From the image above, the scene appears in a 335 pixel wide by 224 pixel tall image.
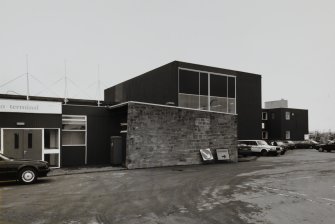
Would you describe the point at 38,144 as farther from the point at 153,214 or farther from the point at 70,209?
the point at 153,214

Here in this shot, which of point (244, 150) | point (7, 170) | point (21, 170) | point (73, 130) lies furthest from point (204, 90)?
point (7, 170)

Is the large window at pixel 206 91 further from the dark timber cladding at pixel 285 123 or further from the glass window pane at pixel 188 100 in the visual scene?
the dark timber cladding at pixel 285 123

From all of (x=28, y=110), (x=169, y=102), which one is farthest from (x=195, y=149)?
(x=28, y=110)

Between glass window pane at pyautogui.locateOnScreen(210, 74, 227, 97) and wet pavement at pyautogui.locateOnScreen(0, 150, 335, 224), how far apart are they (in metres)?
18.5

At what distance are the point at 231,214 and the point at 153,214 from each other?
6.80ft

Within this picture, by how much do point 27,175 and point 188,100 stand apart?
19.4m

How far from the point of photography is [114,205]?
9.27 meters

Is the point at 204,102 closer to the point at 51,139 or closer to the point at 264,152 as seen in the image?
the point at 264,152

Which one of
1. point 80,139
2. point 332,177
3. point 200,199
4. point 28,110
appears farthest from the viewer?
point 80,139

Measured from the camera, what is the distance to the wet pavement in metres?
7.83

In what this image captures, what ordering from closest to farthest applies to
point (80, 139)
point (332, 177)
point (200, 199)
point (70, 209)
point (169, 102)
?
point (70, 209), point (200, 199), point (332, 177), point (80, 139), point (169, 102)

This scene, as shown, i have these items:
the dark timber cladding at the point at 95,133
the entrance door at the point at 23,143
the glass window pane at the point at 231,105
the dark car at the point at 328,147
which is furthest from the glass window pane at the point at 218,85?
the entrance door at the point at 23,143

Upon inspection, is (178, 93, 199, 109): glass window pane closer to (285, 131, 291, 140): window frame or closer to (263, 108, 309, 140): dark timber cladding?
(263, 108, 309, 140): dark timber cladding

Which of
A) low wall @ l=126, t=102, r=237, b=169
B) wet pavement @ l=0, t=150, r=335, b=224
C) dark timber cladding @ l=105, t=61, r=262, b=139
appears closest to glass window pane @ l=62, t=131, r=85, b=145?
low wall @ l=126, t=102, r=237, b=169
